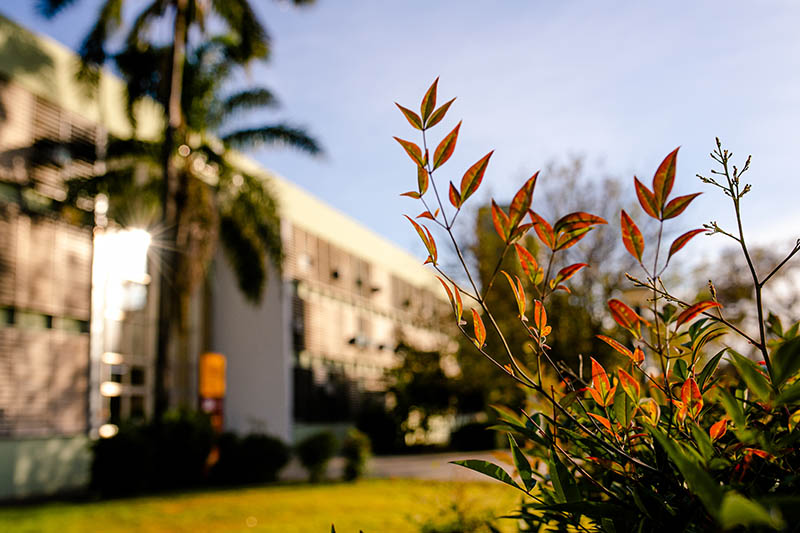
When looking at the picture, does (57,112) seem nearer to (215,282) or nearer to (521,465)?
(215,282)

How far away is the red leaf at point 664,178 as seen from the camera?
4.84 feet

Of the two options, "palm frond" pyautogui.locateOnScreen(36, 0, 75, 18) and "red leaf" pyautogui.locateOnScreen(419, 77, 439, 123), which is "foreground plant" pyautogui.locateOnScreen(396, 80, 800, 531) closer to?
"red leaf" pyautogui.locateOnScreen(419, 77, 439, 123)

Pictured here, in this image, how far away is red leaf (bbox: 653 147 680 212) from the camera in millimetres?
1474

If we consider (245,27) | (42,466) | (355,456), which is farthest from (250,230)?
(42,466)

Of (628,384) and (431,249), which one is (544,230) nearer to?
(431,249)

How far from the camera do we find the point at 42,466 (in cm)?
1498

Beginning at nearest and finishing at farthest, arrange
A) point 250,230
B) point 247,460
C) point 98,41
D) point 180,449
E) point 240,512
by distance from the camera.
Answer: point 240,512 < point 180,449 < point 247,460 < point 98,41 < point 250,230

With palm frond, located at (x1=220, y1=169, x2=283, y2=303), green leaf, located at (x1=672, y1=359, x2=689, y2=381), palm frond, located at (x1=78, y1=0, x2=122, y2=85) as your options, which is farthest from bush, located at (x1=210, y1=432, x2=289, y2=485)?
green leaf, located at (x1=672, y1=359, x2=689, y2=381)

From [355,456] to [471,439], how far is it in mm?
13088

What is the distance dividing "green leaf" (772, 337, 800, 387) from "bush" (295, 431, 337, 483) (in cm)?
1518

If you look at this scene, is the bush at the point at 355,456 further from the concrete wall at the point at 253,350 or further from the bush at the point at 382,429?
the bush at the point at 382,429

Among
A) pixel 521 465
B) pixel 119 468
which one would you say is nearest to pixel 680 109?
pixel 521 465

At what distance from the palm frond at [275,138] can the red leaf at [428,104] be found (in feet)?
52.6

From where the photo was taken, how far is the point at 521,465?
1666mm
